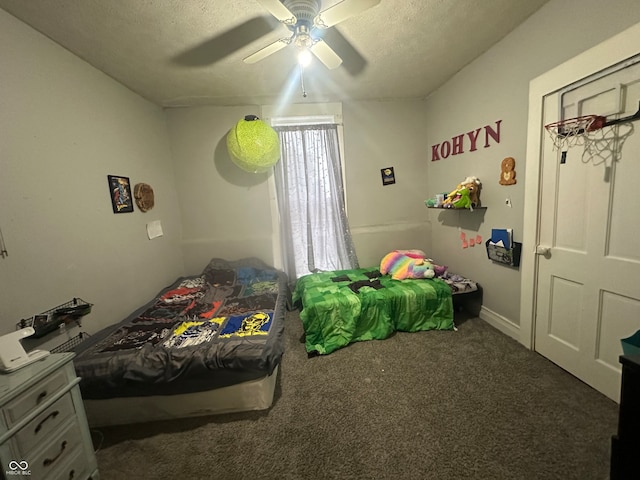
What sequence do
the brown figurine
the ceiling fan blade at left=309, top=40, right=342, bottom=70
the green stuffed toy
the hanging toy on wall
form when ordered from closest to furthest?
the ceiling fan blade at left=309, top=40, right=342, bottom=70, the brown figurine, the green stuffed toy, the hanging toy on wall

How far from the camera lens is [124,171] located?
2.36 metres

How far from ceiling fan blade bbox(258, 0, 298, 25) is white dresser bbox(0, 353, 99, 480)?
188cm

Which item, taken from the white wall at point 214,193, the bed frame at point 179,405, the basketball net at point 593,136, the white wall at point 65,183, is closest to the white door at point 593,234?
the basketball net at point 593,136

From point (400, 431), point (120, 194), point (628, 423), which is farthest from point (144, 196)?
point (628, 423)

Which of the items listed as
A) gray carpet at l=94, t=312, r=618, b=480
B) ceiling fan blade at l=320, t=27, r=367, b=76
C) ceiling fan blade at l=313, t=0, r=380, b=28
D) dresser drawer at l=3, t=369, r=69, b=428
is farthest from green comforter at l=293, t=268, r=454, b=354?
ceiling fan blade at l=320, t=27, r=367, b=76

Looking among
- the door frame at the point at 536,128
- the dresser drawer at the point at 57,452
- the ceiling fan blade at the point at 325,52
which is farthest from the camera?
the ceiling fan blade at the point at 325,52

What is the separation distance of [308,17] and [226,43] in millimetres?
790

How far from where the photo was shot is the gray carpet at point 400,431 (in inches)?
50.0

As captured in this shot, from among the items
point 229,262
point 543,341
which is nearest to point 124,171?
point 229,262

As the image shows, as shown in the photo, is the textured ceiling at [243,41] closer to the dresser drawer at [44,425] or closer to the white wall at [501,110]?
the white wall at [501,110]

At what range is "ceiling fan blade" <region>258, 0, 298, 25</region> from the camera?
122 cm

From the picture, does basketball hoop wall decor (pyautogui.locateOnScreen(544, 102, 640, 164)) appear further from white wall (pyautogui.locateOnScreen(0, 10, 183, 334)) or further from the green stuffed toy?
white wall (pyautogui.locateOnScreen(0, 10, 183, 334))

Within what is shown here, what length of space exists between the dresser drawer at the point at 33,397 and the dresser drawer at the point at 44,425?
49 millimetres

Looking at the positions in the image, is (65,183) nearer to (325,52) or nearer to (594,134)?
(325,52)
